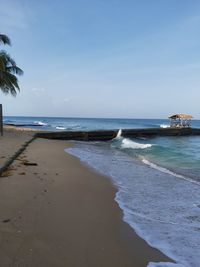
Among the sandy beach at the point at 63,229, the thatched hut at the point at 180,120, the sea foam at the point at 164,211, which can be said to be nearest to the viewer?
the sandy beach at the point at 63,229

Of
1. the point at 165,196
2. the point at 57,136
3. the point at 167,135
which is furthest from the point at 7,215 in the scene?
the point at 167,135

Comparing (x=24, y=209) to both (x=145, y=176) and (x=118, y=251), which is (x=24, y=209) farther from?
(x=145, y=176)

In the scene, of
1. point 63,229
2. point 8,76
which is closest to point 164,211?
point 63,229

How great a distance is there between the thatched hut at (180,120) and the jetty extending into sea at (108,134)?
3123 mm

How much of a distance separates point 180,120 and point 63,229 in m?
51.0

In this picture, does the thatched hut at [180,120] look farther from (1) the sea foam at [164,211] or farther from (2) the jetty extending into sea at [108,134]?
(1) the sea foam at [164,211]

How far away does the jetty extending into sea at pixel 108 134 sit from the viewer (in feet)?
102

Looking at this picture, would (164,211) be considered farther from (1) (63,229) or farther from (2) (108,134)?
(2) (108,134)

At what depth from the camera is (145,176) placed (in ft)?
36.9

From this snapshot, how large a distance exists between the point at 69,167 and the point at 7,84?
2190 cm

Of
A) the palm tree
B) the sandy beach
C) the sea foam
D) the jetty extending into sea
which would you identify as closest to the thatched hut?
the jetty extending into sea

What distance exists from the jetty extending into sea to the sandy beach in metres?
22.0

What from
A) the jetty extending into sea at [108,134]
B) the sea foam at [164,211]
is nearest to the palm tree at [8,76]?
the jetty extending into sea at [108,134]

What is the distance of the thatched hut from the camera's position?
167ft
